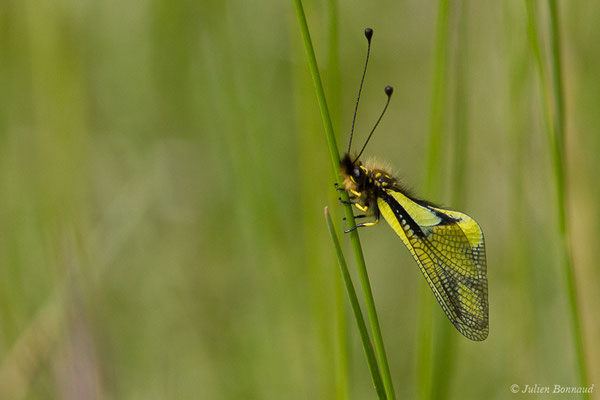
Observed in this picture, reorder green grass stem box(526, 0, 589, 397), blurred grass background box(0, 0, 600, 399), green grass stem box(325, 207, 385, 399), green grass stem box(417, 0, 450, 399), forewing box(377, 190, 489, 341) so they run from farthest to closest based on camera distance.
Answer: blurred grass background box(0, 0, 600, 399)
forewing box(377, 190, 489, 341)
green grass stem box(417, 0, 450, 399)
green grass stem box(526, 0, 589, 397)
green grass stem box(325, 207, 385, 399)

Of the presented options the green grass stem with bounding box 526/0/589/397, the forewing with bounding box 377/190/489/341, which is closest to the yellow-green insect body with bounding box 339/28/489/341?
the forewing with bounding box 377/190/489/341

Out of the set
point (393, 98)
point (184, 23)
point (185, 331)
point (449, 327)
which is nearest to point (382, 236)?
point (393, 98)

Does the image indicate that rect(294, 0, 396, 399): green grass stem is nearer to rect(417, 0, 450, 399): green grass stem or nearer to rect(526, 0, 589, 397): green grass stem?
rect(417, 0, 450, 399): green grass stem

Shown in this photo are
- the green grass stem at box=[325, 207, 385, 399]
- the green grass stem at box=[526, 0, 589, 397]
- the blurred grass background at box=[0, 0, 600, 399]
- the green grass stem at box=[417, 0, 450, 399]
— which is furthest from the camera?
the blurred grass background at box=[0, 0, 600, 399]

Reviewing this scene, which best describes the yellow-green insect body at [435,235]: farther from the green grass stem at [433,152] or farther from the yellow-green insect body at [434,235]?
the green grass stem at [433,152]

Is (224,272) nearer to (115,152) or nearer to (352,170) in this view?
(115,152)

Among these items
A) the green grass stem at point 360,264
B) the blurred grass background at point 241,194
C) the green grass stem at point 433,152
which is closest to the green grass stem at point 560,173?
the blurred grass background at point 241,194

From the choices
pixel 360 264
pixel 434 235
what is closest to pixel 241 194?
pixel 434 235
